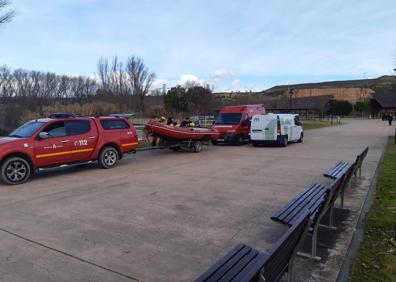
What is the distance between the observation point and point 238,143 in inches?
842

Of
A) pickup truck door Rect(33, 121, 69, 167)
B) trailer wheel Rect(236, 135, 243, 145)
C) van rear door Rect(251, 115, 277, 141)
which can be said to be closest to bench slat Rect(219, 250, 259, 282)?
pickup truck door Rect(33, 121, 69, 167)

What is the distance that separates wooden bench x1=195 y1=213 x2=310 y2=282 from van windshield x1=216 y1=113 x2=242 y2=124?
18.2 metres

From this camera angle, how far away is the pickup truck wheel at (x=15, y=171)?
9.26 m

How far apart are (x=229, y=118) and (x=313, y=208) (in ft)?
56.9

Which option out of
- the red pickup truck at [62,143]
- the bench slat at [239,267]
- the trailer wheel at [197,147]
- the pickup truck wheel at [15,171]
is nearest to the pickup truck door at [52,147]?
the red pickup truck at [62,143]

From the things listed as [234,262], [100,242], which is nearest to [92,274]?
[100,242]

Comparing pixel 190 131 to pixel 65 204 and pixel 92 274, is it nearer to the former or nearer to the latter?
pixel 65 204

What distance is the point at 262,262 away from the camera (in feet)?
8.00

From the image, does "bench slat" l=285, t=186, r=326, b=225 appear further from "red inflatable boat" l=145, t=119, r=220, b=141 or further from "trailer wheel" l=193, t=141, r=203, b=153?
"trailer wheel" l=193, t=141, r=203, b=153

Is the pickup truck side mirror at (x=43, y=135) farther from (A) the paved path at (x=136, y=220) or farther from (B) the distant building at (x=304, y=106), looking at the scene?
(B) the distant building at (x=304, y=106)

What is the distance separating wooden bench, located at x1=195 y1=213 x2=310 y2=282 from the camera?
97.6 inches

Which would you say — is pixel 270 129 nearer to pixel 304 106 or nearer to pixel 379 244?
pixel 379 244

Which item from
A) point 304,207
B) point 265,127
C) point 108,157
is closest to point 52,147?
point 108,157

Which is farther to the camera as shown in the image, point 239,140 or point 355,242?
point 239,140
